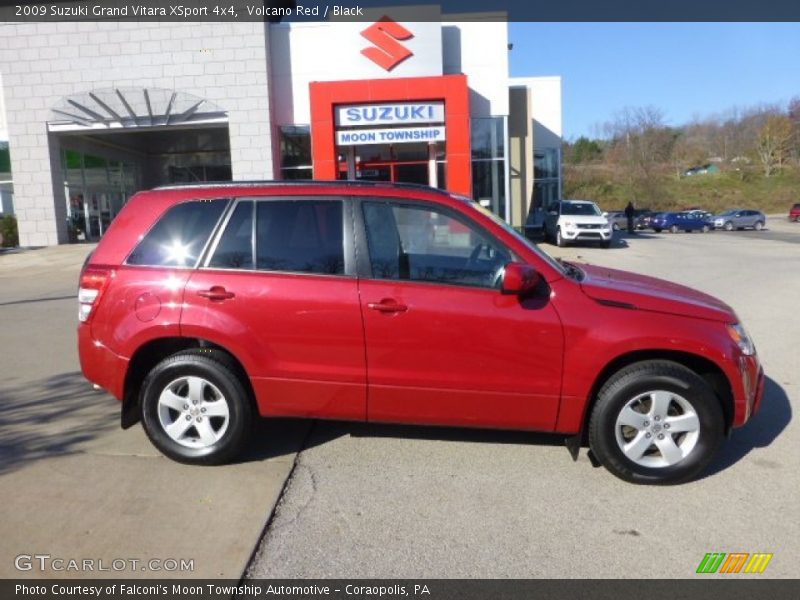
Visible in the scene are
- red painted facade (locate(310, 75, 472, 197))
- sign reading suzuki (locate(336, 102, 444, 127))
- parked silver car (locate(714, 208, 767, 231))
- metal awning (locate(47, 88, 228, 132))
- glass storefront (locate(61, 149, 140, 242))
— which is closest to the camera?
red painted facade (locate(310, 75, 472, 197))

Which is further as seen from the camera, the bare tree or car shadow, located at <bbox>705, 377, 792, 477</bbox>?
the bare tree

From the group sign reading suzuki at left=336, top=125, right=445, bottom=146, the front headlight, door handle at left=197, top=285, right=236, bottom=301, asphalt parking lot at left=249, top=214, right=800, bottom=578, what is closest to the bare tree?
sign reading suzuki at left=336, top=125, right=445, bottom=146

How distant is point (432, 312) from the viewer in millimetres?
3893

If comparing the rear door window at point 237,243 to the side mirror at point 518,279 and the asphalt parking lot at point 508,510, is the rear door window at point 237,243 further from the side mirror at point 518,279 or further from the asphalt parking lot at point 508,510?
Result: the side mirror at point 518,279

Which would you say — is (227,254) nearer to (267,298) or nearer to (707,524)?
(267,298)

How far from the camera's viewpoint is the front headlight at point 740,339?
3.94 metres

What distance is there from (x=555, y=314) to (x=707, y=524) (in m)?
1.39

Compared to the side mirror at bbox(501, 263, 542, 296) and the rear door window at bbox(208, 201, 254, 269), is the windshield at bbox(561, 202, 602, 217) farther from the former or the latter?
the rear door window at bbox(208, 201, 254, 269)

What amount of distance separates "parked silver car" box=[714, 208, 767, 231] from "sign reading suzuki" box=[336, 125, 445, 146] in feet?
94.6

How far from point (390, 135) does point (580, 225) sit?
23.6 feet

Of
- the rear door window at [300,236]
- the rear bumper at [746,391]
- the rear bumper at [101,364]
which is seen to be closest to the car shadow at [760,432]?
the rear bumper at [746,391]

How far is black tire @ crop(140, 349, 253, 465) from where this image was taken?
4.10m

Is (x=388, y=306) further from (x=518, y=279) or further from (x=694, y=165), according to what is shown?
(x=694, y=165)

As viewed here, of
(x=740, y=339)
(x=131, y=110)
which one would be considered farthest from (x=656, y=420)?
(x=131, y=110)
